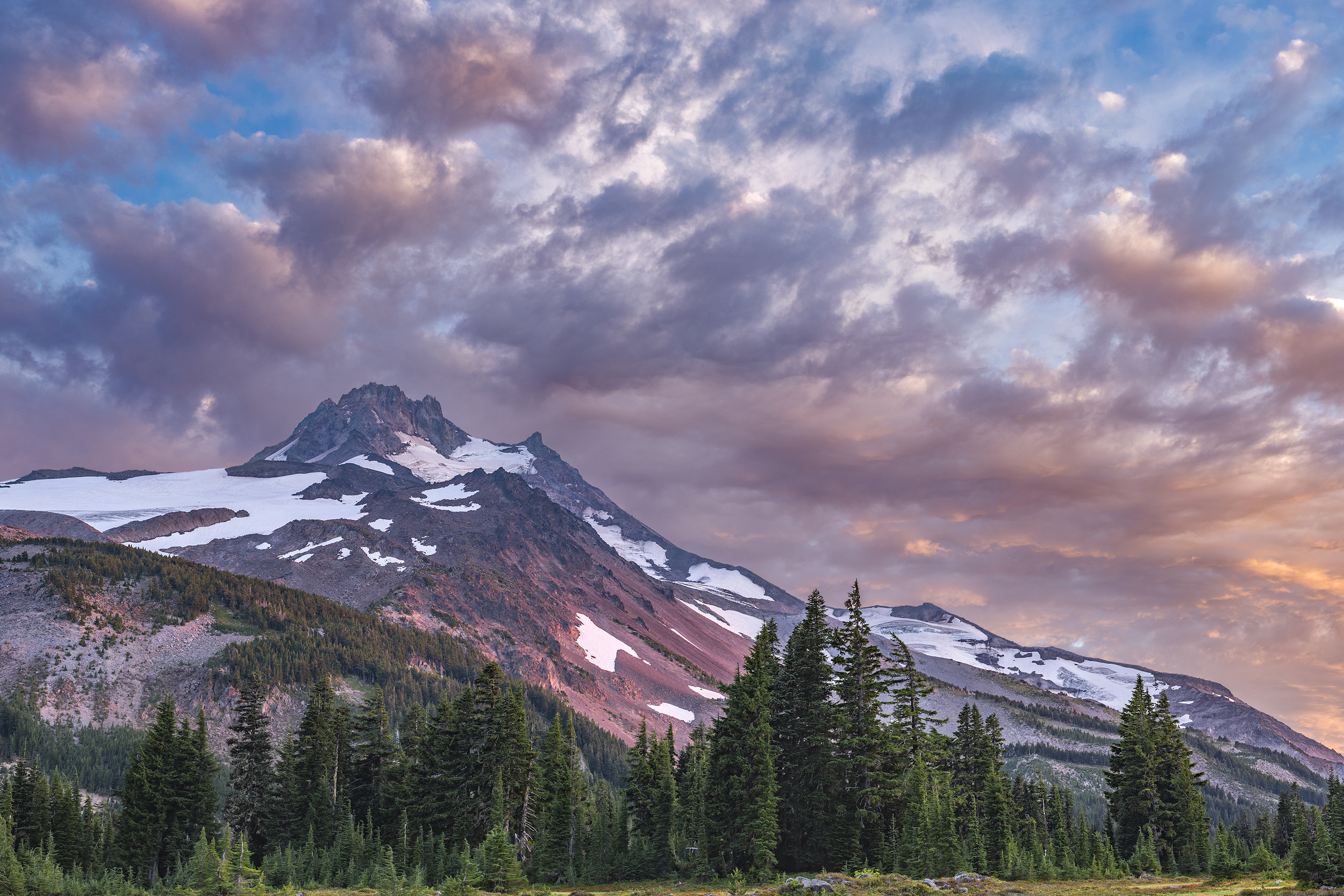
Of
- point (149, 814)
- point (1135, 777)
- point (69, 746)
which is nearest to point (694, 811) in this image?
point (1135, 777)

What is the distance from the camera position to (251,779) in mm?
75688

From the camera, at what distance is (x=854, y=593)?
195 ft

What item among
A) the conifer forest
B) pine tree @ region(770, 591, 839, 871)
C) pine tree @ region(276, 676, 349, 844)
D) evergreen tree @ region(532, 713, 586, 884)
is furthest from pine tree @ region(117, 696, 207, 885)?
pine tree @ region(770, 591, 839, 871)

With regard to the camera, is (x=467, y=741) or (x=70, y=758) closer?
(x=467, y=741)

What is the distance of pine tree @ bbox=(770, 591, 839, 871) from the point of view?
5488 centimetres

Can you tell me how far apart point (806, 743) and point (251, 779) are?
1895 inches

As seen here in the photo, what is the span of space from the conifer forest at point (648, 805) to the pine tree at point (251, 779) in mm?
189

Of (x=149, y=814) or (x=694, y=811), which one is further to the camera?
(x=149, y=814)

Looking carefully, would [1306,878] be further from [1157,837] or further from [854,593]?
[1157,837]

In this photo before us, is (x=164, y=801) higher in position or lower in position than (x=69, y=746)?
higher

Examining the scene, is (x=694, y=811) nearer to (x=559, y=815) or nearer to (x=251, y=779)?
(x=559, y=815)

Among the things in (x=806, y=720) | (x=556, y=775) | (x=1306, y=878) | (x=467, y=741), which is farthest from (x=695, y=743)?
(x=1306, y=878)

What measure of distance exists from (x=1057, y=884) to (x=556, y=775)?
134 feet

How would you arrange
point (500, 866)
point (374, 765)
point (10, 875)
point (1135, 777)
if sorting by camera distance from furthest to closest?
point (374, 765) → point (1135, 777) → point (10, 875) → point (500, 866)
